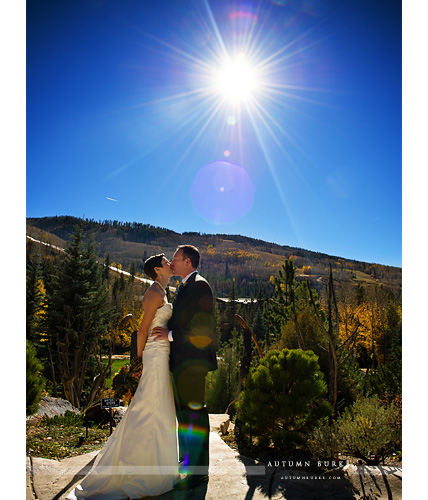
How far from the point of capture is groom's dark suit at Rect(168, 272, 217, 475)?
9.48 ft

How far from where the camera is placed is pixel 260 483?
2.88 m

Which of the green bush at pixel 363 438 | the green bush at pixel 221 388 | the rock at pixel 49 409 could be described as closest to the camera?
the green bush at pixel 363 438

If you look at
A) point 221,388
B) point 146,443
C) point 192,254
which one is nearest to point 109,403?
point 146,443

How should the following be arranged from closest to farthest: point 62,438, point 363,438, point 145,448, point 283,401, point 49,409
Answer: point 145,448
point 363,438
point 283,401
point 62,438
point 49,409

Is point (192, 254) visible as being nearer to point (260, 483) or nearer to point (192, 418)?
point (192, 418)

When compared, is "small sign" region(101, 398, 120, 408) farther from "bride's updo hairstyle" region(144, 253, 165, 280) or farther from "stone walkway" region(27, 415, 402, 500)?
"bride's updo hairstyle" region(144, 253, 165, 280)

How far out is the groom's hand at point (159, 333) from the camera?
9.62ft

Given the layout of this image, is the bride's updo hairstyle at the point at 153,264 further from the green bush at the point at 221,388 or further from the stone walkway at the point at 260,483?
the green bush at the point at 221,388

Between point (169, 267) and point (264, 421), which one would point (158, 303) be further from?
point (264, 421)

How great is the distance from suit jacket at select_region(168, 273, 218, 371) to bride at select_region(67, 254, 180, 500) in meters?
0.12

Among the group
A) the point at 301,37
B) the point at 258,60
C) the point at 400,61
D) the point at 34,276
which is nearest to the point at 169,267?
the point at 258,60

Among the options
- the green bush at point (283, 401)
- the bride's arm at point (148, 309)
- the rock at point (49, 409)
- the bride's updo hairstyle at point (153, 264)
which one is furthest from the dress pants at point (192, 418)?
the rock at point (49, 409)

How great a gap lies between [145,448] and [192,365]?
0.72m

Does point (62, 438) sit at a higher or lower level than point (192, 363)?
lower
